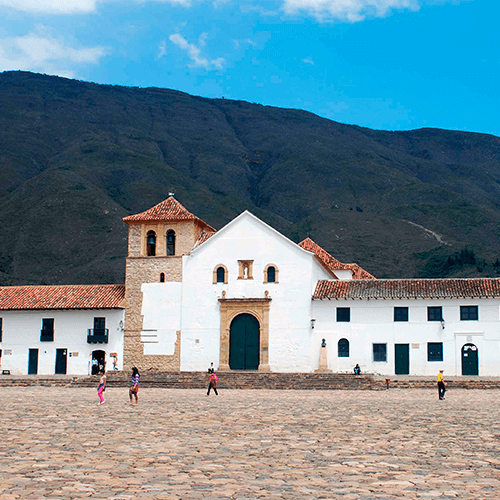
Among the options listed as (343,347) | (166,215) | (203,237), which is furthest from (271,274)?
(166,215)

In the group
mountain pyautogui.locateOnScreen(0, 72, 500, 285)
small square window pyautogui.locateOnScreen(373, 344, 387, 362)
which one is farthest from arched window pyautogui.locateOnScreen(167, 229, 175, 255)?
mountain pyautogui.locateOnScreen(0, 72, 500, 285)

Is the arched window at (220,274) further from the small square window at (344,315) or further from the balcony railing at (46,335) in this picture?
the balcony railing at (46,335)

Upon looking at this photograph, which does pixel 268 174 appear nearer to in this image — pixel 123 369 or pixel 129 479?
pixel 123 369

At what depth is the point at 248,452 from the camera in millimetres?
11883

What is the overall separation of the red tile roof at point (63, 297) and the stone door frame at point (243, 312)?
6.05 m

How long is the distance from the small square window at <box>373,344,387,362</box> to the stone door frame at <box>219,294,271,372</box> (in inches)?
231

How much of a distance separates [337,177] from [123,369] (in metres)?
122

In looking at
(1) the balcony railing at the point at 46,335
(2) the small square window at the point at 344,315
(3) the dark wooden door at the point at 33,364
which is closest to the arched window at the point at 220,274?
(2) the small square window at the point at 344,315

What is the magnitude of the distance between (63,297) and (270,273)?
12.4m

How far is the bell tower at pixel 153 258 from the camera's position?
4183 cm

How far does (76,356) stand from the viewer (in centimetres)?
4197

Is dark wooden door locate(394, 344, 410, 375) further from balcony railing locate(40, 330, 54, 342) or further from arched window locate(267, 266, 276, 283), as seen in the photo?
balcony railing locate(40, 330, 54, 342)

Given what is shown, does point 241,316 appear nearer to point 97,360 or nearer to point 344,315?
point 344,315

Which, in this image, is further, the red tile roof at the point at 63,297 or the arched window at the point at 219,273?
the red tile roof at the point at 63,297
